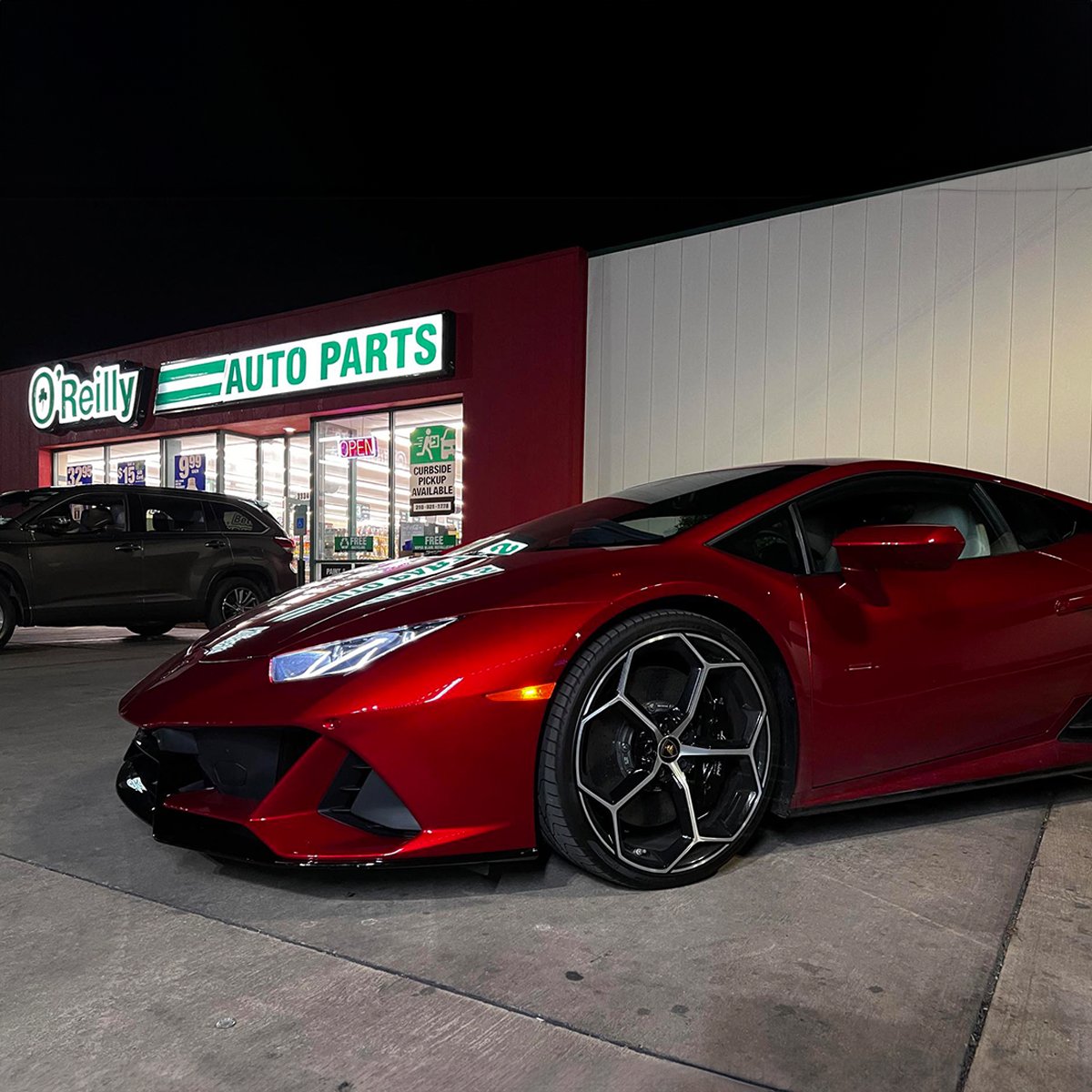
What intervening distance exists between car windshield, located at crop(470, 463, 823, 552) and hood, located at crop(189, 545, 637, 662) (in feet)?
0.60

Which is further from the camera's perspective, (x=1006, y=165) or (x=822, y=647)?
(x=1006, y=165)

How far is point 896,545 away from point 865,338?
6.37m

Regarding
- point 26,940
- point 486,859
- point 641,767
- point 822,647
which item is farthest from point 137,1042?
point 822,647

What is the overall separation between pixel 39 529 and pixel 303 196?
945cm

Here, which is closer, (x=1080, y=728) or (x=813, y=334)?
(x=1080, y=728)

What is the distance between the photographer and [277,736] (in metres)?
1.99

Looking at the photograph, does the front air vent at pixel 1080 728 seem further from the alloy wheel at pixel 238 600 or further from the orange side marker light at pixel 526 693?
the alloy wheel at pixel 238 600

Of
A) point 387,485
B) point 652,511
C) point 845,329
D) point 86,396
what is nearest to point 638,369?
point 845,329

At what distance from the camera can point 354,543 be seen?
12445 mm

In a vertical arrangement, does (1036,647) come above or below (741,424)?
below

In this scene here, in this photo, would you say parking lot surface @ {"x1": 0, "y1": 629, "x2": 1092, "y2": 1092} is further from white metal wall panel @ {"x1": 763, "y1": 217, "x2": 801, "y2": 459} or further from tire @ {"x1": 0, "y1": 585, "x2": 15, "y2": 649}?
white metal wall panel @ {"x1": 763, "y1": 217, "x2": 801, "y2": 459}

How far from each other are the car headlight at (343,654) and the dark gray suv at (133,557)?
584 centimetres

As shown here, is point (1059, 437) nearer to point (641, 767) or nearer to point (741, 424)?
point (741, 424)

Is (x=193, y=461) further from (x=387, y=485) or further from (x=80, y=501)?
(x=80, y=501)
